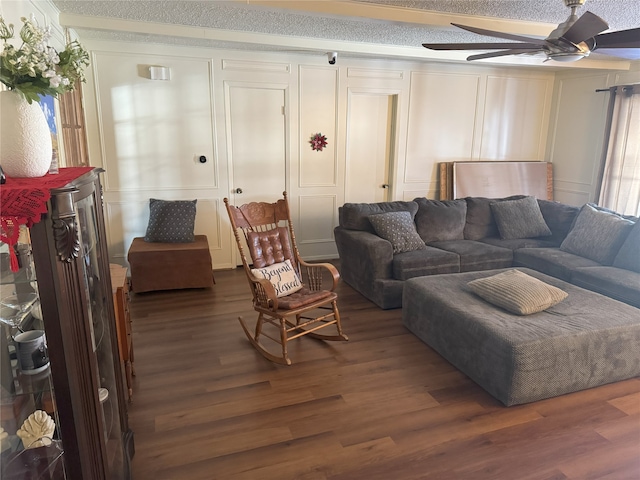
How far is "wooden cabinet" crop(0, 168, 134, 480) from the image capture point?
120cm

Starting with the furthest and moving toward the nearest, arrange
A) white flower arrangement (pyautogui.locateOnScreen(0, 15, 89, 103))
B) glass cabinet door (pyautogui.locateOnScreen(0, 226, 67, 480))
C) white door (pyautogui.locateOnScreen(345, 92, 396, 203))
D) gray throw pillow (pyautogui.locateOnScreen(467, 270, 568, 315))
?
white door (pyautogui.locateOnScreen(345, 92, 396, 203)) < gray throw pillow (pyautogui.locateOnScreen(467, 270, 568, 315)) < glass cabinet door (pyautogui.locateOnScreen(0, 226, 67, 480)) < white flower arrangement (pyautogui.locateOnScreen(0, 15, 89, 103))

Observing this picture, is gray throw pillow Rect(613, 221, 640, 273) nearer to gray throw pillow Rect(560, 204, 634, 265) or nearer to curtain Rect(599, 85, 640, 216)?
gray throw pillow Rect(560, 204, 634, 265)

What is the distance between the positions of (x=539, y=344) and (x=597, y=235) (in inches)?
90.2

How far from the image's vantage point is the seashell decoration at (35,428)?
150 centimetres

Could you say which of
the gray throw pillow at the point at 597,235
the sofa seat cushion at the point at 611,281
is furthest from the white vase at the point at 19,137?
the gray throw pillow at the point at 597,235

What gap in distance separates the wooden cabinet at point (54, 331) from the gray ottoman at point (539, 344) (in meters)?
2.11

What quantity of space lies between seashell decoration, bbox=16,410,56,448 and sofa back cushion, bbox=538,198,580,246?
499 cm

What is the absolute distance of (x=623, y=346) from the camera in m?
2.79

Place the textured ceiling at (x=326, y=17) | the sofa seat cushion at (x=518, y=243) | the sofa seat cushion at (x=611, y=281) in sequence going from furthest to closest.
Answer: the sofa seat cushion at (x=518, y=243) < the sofa seat cushion at (x=611, y=281) < the textured ceiling at (x=326, y=17)

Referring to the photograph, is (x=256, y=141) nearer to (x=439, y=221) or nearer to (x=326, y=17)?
(x=326, y=17)

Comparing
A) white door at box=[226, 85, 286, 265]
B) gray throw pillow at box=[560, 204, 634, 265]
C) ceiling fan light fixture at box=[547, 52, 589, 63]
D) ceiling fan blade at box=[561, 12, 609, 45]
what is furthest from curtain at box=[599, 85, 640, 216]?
white door at box=[226, 85, 286, 265]

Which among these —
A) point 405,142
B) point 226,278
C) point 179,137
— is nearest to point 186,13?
point 179,137

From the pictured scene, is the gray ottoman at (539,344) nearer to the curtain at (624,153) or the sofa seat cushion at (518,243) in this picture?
the sofa seat cushion at (518,243)

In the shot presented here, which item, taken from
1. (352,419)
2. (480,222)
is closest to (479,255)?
(480,222)
